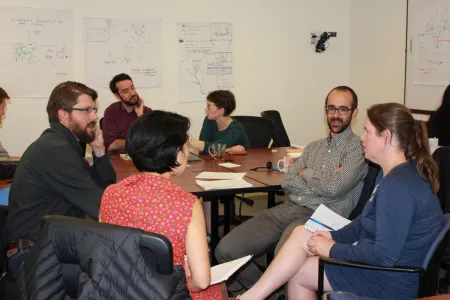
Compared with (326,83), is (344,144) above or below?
below

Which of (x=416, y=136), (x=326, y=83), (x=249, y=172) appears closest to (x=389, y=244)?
(x=416, y=136)

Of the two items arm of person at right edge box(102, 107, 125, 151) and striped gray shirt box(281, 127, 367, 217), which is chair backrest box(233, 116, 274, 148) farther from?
striped gray shirt box(281, 127, 367, 217)

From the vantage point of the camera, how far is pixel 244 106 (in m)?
6.38

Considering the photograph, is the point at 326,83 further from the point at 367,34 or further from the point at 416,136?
the point at 416,136

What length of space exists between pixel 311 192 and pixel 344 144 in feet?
1.17

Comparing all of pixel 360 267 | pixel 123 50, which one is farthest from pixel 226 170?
pixel 123 50

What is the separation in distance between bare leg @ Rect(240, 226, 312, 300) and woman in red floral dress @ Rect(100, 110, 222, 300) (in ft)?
1.75

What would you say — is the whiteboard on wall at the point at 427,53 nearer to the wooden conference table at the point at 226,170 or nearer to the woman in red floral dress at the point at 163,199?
the wooden conference table at the point at 226,170

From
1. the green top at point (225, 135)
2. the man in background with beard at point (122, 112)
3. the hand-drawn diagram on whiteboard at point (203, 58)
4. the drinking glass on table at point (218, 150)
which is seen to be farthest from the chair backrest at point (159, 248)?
the hand-drawn diagram on whiteboard at point (203, 58)

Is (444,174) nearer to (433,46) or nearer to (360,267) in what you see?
(360,267)

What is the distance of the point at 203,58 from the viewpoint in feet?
19.9

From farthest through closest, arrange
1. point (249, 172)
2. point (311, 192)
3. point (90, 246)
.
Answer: point (249, 172), point (311, 192), point (90, 246)

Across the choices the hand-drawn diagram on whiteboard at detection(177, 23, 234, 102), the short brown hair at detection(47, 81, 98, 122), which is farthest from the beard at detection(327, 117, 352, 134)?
the hand-drawn diagram on whiteboard at detection(177, 23, 234, 102)

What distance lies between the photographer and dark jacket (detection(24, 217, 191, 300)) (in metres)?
1.39
